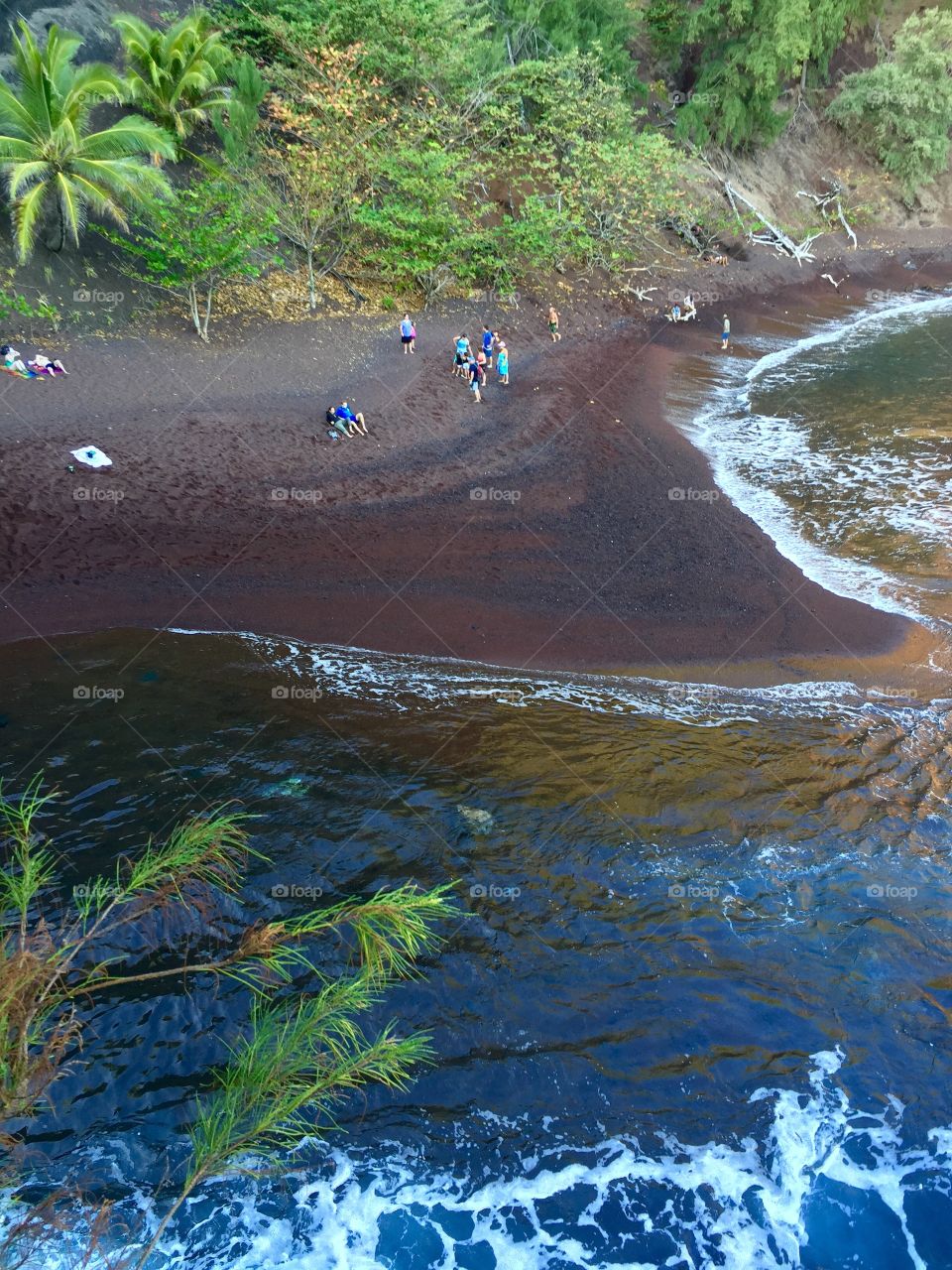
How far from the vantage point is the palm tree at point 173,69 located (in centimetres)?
2222

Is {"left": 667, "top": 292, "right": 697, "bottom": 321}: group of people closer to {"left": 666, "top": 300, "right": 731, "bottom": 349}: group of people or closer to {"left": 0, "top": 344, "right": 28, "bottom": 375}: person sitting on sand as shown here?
{"left": 666, "top": 300, "right": 731, "bottom": 349}: group of people

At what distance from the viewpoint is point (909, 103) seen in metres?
39.2

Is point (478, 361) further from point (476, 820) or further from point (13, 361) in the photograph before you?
point (476, 820)

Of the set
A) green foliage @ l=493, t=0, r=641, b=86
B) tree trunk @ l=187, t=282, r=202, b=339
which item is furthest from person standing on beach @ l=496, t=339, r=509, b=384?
green foliage @ l=493, t=0, r=641, b=86

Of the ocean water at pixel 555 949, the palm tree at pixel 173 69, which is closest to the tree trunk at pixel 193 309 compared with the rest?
the palm tree at pixel 173 69

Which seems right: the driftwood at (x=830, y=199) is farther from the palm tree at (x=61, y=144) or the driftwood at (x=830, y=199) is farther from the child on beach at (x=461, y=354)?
the palm tree at (x=61, y=144)

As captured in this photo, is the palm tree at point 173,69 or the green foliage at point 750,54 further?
the green foliage at point 750,54

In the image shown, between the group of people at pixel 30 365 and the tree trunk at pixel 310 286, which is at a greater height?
the tree trunk at pixel 310 286

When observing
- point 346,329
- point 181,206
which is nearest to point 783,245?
point 346,329

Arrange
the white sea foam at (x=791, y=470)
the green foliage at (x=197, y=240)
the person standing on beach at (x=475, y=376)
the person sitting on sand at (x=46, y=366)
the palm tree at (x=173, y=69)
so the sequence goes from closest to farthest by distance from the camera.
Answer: the white sea foam at (x=791, y=470)
the person sitting on sand at (x=46, y=366)
the green foliage at (x=197, y=240)
the person standing on beach at (x=475, y=376)
the palm tree at (x=173, y=69)

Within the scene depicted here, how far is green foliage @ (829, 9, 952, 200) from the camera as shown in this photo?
127ft

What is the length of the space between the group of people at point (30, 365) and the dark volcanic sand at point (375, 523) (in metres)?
0.39

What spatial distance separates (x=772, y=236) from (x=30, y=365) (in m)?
36.2

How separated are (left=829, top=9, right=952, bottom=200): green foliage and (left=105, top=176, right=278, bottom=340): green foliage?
3601cm
